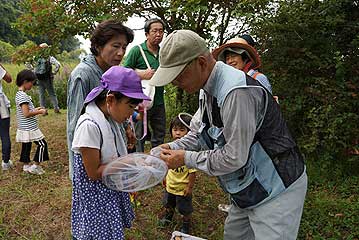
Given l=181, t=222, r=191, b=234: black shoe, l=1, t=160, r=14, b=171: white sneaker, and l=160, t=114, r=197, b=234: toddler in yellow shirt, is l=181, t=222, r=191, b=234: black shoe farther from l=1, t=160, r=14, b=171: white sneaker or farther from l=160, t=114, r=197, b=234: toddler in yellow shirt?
l=1, t=160, r=14, b=171: white sneaker

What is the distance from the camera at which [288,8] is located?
15.0 ft

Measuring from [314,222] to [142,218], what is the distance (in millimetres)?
1619

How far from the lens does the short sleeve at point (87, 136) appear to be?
167 cm

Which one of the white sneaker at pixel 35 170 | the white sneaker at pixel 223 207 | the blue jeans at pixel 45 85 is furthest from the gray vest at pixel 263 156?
the blue jeans at pixel 45 85

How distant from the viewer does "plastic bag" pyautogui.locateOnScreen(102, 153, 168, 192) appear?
5.76 feet

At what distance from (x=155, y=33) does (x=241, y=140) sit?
2.39m

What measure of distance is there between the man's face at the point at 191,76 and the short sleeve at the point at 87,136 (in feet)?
1.57

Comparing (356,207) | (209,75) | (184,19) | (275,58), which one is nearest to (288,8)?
(275,58)

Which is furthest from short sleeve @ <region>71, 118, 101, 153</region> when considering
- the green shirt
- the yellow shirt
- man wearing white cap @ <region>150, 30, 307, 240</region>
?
the green shirt

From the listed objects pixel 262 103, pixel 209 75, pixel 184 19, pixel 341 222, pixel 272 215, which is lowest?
pixel 341 222

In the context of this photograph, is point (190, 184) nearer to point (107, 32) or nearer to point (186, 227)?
point (186, 227)

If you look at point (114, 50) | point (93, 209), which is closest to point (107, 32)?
point (114, 50)

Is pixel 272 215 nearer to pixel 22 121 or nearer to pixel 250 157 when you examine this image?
pixel 250 157

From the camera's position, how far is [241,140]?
148cm
